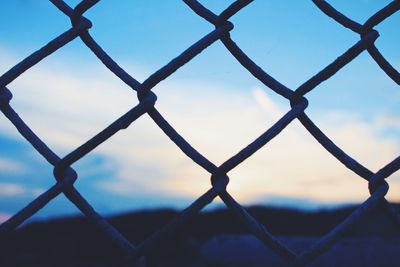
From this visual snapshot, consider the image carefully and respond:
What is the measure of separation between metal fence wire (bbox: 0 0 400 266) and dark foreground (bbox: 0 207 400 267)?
1.43 metres

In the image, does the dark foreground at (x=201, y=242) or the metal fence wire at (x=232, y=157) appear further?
the dark foreground at (x=201, y=242)

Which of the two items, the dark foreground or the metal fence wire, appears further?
the dark foreground

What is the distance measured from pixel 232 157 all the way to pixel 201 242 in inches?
150

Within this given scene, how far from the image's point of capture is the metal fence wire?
77 cm

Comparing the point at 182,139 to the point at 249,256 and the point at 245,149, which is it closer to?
the point at 245,149

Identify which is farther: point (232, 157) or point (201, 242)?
point (201, 242)

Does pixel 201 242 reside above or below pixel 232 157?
below

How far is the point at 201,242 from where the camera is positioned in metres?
4.46

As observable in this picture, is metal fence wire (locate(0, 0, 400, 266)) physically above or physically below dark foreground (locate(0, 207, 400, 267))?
above

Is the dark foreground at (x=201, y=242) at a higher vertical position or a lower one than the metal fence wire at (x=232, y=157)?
lower

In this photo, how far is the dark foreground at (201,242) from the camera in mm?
2227

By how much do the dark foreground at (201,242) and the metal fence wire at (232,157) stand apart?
1.43m

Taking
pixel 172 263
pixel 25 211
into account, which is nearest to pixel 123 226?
pixel 172 263

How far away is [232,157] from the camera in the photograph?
794 millimetres
